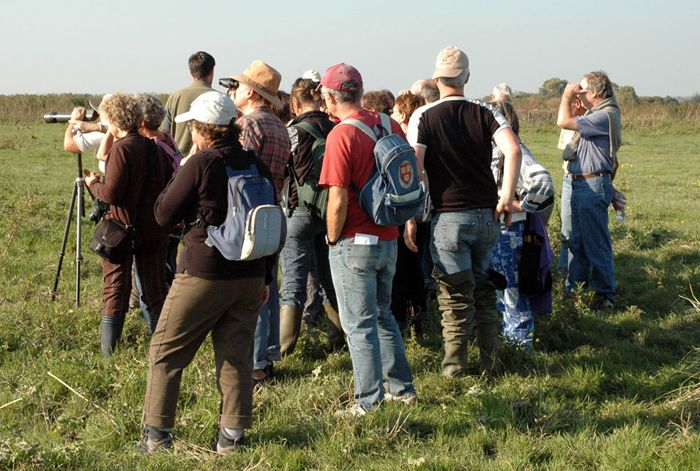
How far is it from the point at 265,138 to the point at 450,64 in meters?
1.35

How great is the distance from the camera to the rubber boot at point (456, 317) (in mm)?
5336

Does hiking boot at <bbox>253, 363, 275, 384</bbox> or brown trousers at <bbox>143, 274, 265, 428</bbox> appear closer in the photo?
brown trousers at <bbox>143, 274, 265, 428</bbox>

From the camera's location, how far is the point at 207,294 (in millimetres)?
4125

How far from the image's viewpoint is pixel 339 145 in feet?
14.8

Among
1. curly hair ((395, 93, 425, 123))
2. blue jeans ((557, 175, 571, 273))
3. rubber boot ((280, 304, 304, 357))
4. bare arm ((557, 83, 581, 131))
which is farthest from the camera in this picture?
blue jeans ((557, 175, 571, 273))

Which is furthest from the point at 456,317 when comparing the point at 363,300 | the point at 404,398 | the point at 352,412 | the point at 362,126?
the point at 362,126

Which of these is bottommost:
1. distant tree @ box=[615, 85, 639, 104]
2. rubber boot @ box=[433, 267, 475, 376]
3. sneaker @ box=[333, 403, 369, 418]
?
sneaker @ box=[333, 403, 369, 418]

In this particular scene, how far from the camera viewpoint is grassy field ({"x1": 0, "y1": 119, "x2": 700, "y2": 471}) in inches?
163

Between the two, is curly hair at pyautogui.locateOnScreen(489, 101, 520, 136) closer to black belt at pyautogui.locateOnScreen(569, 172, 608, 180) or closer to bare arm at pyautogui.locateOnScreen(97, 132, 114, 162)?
black belt at pyautogui.locateOnScreen(569, 172, 608, 180)

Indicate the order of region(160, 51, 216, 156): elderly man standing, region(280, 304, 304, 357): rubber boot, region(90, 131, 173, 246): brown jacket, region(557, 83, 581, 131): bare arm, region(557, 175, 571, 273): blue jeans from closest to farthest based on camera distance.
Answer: region(90, 131, 173, 246): brown jacket → region(280, 304, 304, 357): rubber boot → region(160, 51, 216, 156): elderly man standing → region(557, 83, 581, 131): bare arm → region(557, 175, 571, 273): blue jeans

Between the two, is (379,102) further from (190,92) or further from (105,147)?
(105,147)

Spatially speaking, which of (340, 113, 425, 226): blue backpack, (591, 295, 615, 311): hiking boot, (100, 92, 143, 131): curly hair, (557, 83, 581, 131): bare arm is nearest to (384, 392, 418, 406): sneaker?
(340, 113, 425, 226): blue backpack

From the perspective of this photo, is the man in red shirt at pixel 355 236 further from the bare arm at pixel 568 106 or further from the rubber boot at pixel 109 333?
the bare arm at pixel 568 106

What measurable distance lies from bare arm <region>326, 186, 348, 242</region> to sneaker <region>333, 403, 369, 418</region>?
109cm
